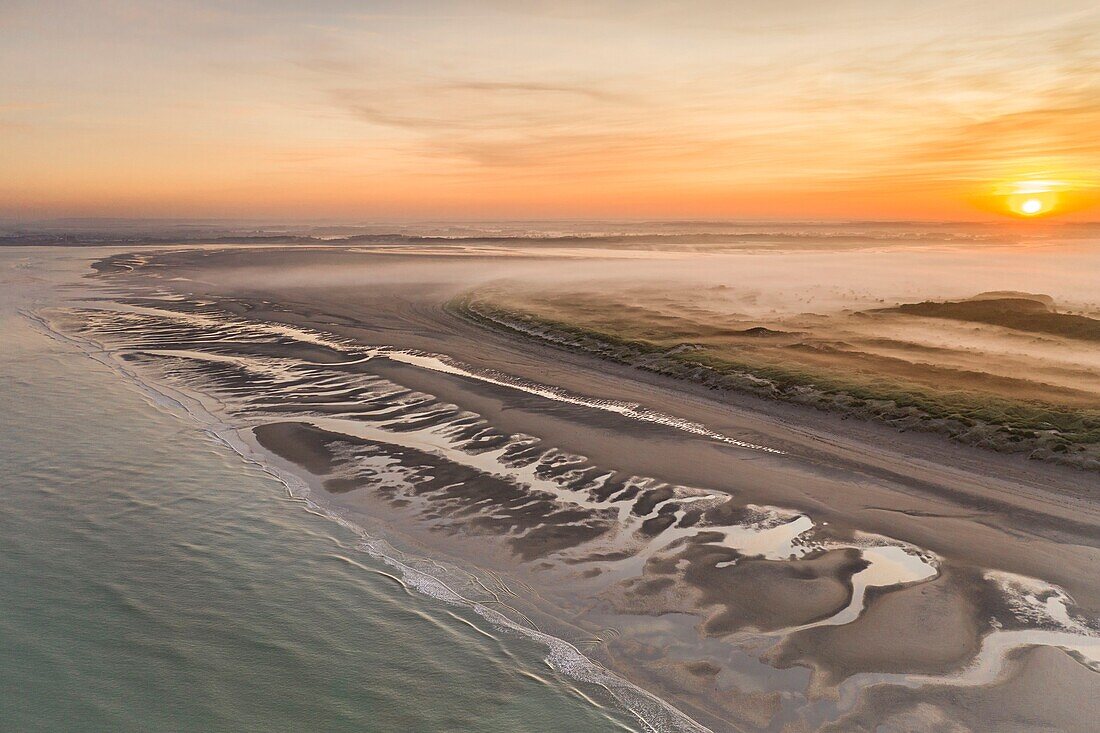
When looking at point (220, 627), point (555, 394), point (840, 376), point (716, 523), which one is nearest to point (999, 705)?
point (716, 523)

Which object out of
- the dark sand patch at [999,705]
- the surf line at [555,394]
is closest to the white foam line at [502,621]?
the dark sand patch at [999,705]

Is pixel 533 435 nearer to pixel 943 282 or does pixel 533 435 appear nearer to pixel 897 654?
pixel 897 654

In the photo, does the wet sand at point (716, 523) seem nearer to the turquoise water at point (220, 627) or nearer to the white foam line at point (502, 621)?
the white foam line at point (502, 621)

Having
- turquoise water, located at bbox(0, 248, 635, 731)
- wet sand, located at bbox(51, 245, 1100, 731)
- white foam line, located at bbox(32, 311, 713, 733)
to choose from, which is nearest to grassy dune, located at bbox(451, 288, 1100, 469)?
wet sand, located at bbox(51, 245, 1100, 731)

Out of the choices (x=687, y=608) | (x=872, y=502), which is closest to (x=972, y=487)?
(x=872, y=502)

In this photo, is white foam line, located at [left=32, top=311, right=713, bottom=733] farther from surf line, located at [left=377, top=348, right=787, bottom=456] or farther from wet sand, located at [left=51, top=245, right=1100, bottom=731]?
→ surf line, located at [left=377, top=348, right=787, bottom=456]

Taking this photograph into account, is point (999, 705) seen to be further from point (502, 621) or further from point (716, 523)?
point (502, 621)

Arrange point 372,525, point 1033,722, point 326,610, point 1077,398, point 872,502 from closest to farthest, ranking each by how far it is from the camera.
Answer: point 1033,722, point 326,610, point 372,525, point 872,502, point 1077,398
